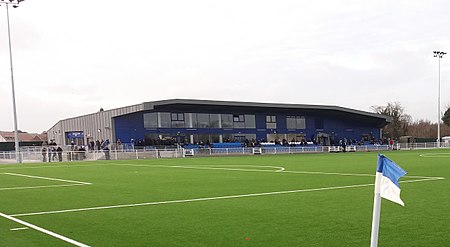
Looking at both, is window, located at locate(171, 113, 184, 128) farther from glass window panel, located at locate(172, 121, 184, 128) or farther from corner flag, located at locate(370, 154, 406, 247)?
corner flag, located at locate(370, 154, 406, 247)

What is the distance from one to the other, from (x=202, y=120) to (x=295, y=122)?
16773 mm

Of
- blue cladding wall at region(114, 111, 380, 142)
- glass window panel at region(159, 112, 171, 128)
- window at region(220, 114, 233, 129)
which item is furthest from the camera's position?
window at region(220, 114, 233, 129)

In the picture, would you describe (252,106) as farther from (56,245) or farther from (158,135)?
(56,245)

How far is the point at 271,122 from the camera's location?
7100 centimetres

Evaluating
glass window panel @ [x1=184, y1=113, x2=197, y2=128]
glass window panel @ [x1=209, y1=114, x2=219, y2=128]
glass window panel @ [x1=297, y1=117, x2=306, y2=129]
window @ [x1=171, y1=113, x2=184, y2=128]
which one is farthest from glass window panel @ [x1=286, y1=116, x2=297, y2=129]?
window @ [x1=171, y1=113, x2=184, y2=128]

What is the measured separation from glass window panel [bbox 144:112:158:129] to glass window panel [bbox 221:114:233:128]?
10.3m

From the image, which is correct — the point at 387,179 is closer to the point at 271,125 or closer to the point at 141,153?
the point at 141,153

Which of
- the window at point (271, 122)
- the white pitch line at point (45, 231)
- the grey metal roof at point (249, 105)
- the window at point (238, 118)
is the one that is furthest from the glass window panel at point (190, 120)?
the white pitch line at point (45, 231)

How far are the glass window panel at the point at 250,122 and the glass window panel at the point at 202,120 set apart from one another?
6564 millimetres

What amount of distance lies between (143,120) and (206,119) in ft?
31.3

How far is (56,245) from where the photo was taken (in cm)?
682

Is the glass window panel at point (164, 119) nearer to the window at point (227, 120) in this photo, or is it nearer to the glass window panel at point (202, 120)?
the glass window panel at point (202, 120)

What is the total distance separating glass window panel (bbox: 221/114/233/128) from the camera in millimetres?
66500

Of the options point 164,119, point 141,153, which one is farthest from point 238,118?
point 141,153
